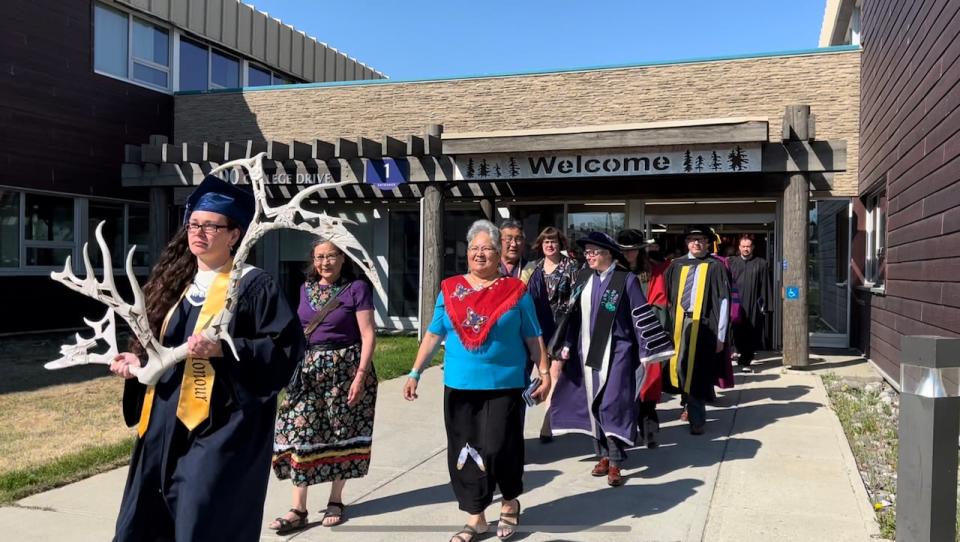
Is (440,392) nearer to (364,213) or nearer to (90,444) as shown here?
(90,444)

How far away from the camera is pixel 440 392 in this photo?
8461 millimetres

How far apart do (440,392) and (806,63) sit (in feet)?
26.7

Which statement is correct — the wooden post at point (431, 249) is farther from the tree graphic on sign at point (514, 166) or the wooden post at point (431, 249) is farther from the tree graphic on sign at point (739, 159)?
the tree graphic on sign at point (739, 159)

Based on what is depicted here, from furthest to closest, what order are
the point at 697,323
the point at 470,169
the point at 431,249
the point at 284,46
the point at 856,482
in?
the point at 284,46
the point at 431,249
the point at 470,169
the point at 697,323
the point at 856,482

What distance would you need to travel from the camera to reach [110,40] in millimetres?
15117

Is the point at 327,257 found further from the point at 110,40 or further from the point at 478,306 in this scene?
the point at 110,40

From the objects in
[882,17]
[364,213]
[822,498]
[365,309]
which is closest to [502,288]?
[365,309]

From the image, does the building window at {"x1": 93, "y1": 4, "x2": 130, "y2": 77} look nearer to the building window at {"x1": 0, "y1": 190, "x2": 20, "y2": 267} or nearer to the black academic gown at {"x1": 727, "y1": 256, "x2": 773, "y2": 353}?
the building window at {"x1": 0, "y1": 190, "x2": 20, "y2": 267}

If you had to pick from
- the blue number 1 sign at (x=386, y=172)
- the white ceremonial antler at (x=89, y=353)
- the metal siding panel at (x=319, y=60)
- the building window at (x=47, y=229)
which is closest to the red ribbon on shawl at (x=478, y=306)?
the white ceremonial antler at (x=89, y=353)

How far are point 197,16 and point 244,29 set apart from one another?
1416mm

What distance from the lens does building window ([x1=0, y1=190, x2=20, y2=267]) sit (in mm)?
13508

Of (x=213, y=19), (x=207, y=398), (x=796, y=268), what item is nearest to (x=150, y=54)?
(x=213, y=19)

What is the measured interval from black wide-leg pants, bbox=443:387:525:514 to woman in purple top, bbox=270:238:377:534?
0.63 m

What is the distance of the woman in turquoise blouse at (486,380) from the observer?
155 inches
